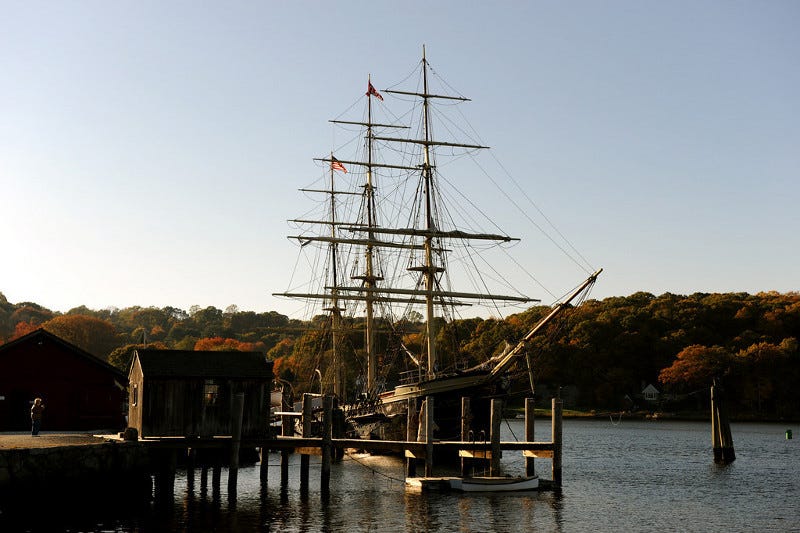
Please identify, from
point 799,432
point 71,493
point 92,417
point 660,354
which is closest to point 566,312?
point 92,417

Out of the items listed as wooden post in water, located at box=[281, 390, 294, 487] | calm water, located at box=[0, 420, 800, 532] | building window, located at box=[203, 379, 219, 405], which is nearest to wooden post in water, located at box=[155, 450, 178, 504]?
calm water, located at box=[0, 420, 800, 532]

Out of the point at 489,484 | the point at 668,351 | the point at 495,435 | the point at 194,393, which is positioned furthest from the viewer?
the point at 668,351

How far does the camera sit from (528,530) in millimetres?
34156

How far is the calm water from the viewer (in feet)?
113

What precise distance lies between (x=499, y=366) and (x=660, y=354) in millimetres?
84965

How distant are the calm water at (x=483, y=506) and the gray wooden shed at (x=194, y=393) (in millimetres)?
3129

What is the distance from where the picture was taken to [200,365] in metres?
42.6

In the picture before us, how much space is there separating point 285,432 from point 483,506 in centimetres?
1817

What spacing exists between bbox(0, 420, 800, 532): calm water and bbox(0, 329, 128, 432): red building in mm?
6008

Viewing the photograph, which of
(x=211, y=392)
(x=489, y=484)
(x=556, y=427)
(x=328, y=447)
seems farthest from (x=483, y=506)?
(x=211, y=392)

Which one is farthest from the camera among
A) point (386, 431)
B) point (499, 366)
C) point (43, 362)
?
point (386, 431)

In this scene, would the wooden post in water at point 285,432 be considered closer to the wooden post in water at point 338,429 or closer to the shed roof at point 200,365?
the shed roof at point 200,365

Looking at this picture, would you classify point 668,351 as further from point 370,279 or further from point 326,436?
point 326,436

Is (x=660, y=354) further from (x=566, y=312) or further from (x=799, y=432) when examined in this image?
(x=566, y=312)
